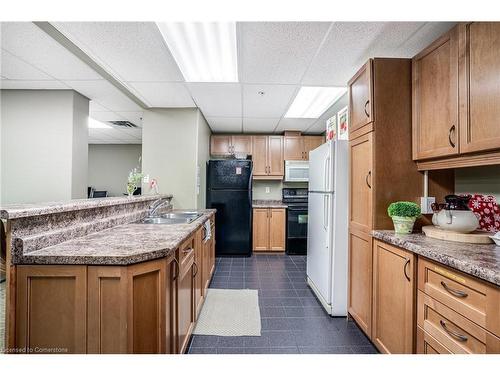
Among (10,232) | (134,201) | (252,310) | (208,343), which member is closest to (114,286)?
(10,232)

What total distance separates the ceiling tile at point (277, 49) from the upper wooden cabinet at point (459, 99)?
76 centimetres

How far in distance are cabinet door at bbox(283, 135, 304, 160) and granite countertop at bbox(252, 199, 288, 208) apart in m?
0.90

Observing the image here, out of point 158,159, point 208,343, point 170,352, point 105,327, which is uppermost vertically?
point 158,159

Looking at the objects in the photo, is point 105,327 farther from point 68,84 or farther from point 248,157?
point 248,157

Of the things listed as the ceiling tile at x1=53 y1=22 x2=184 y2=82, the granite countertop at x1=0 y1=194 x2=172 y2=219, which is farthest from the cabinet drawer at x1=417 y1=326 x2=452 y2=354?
the ceiling tile at x1=53 y1=22 x2=184 y2=82

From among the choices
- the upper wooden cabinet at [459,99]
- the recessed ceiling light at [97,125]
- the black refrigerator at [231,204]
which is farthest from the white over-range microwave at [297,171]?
the recessed ceiling light at [97,125]

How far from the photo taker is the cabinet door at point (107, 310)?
1.14m

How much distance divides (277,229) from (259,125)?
1888mm

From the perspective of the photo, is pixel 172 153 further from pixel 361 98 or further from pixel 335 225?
pixel 361 98

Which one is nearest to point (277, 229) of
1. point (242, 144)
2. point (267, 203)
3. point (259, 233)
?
point (259, 233)

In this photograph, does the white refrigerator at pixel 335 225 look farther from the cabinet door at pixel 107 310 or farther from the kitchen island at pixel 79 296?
the cabinet door at pixel 107 310

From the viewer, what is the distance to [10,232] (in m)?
1.14

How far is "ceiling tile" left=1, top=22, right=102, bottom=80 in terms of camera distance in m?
1.84

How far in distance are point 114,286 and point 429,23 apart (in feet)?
8.06
